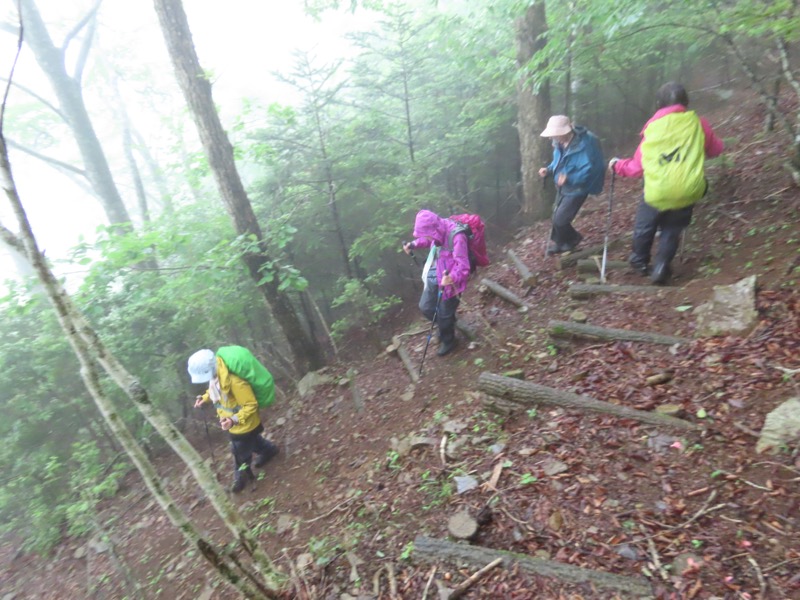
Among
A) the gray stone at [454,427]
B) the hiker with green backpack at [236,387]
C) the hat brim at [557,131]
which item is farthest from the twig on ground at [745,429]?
the hiker with green backpack at [236,387]

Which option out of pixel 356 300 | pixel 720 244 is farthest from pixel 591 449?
pixel 356 300

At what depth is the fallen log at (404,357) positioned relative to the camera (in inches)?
265

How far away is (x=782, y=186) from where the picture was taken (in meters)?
5.39

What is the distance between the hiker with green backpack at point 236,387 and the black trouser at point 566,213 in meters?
4.99

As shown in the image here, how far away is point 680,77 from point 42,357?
17.8 metres

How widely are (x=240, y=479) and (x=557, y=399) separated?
4.70 meters

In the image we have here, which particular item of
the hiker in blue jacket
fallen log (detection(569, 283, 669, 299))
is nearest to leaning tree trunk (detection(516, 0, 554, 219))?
the hiker in blue jacket

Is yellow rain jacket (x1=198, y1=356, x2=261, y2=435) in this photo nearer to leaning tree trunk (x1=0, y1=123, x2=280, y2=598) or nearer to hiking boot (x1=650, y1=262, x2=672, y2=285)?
leaning tree trunk (x1=0, y1=123, x2=280, y2=598)

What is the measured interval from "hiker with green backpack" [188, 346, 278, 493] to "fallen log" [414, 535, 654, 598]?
3036mm

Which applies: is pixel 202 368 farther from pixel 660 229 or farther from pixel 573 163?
pixel 660 229

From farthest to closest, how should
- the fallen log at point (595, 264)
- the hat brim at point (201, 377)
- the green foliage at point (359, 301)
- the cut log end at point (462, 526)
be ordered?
1. the green foliage at point (359, 301)
2. the fallen log at point (595, 264)
3. the hat brim at point (201, 377)
4. the cut log end at point (462, 526)

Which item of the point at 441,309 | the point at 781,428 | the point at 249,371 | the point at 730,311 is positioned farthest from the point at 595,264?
the point at 249,371

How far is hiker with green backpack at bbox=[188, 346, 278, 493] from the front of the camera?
520 cm

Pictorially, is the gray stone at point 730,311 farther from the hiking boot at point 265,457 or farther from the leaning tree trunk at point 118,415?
the hiking boot at point 265,457
